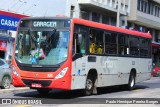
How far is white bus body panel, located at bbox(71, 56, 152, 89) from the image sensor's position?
16173 millimetres

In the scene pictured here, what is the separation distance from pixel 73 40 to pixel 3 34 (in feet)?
45.2

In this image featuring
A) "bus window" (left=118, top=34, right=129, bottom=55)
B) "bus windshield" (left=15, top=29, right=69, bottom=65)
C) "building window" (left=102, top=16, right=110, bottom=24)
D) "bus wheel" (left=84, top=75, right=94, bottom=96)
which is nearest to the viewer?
"bus windshield" (left=15, top=29, right=69, bottom=65)

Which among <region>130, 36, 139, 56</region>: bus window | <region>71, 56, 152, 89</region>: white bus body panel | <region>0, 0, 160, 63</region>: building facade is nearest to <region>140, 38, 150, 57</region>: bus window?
<region>71, 56, 152, 89</region>: white bus body panel

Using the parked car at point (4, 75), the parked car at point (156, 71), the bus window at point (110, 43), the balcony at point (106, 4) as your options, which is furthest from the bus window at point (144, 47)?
the parked car at point (156, 71)

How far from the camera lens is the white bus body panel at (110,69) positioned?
16173 mm

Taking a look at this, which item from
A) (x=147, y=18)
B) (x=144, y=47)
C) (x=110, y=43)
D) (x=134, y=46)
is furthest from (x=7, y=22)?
(x=147, y=18)

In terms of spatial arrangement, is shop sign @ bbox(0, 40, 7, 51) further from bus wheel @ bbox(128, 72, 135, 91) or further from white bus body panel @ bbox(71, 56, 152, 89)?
bus wheel @ bbox(128, 72, 135, 91)

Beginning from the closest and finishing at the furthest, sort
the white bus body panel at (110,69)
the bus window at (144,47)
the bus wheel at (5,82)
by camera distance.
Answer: the white bus body panel at (110,69) < the bus wheel at (5,82) < the bus window at (144,47)

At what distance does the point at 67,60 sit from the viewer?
15.4 metres

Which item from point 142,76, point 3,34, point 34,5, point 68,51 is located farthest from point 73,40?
point 34,5

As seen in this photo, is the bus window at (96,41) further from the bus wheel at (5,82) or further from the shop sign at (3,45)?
the shop sign at (3,45)

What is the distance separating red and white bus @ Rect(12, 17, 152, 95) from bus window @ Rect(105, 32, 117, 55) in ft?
0.04

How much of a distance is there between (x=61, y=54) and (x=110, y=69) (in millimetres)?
4176

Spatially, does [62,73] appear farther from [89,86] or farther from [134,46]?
[134,46]
